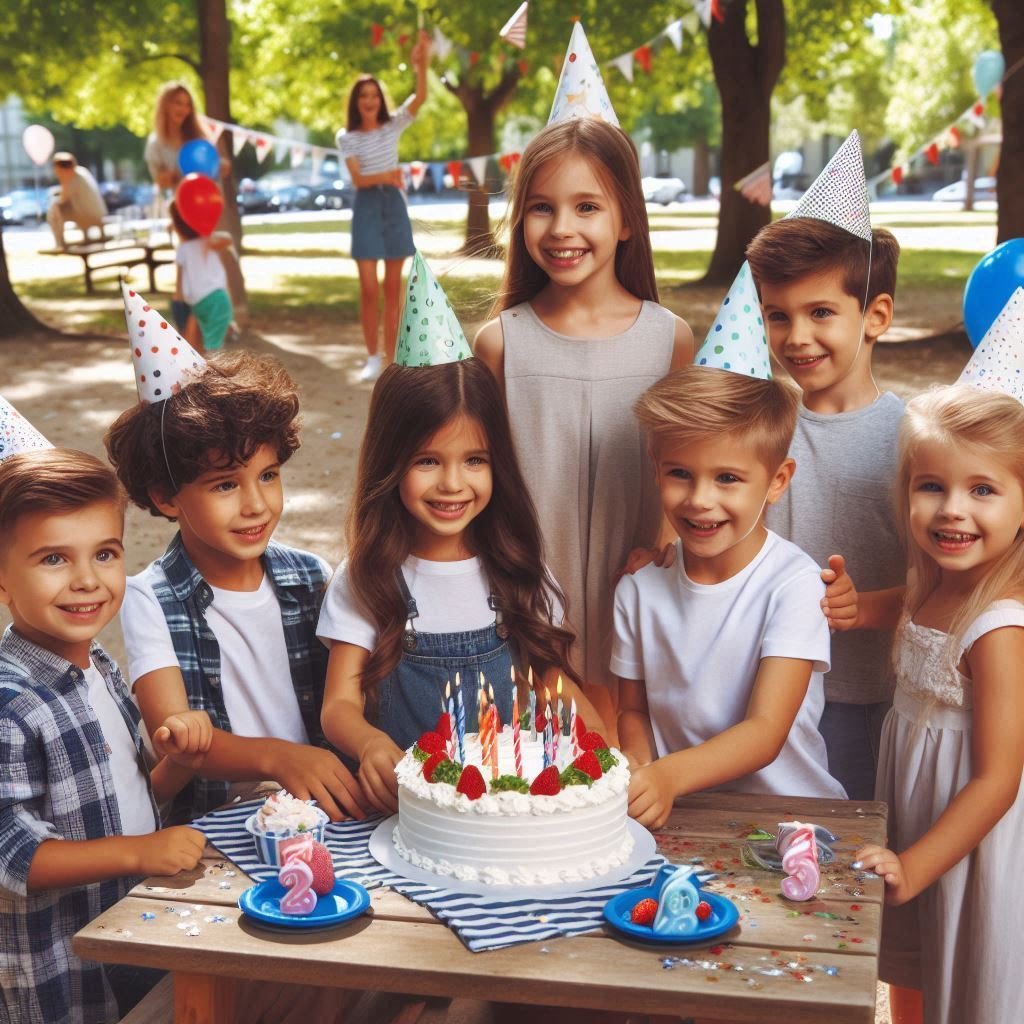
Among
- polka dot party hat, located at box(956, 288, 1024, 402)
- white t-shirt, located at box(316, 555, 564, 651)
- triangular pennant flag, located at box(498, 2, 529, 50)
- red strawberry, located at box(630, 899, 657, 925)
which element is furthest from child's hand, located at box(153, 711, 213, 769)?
triangular pennant flag, located at box(498, 2, 529, 50)

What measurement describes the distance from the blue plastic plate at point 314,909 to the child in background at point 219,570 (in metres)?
0.61

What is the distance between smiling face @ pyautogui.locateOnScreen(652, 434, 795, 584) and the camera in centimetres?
255

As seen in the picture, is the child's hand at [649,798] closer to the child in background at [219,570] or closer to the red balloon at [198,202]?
the child in background at [219,570]

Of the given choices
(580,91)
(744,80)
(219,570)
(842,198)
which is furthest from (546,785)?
(744,80)

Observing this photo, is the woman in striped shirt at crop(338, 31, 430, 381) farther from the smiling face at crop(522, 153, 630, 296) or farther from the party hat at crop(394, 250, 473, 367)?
the party hat at crop(394, 250, 473, 367)

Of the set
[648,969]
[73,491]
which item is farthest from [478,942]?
[73,491]

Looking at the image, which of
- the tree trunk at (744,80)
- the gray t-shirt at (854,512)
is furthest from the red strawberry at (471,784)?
the tree trunk at (744,80)

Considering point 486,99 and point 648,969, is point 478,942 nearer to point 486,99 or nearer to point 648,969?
point 648,969

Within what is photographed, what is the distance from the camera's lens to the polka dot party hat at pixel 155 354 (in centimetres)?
274

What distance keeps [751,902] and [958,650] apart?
0.82m

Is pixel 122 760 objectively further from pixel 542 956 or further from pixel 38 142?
pixel 38 142

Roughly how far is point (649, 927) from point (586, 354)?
1.63 meters

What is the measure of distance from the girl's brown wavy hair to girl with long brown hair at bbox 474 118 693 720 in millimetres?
409

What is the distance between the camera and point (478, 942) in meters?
1.82
